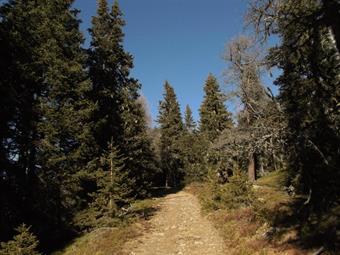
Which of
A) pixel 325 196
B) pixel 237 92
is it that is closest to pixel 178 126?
pixel 237 92

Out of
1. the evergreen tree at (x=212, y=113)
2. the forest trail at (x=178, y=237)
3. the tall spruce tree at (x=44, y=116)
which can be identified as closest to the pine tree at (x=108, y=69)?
the tall spruce tree at (x=44, y=116)

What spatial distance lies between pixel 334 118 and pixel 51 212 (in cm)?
1427

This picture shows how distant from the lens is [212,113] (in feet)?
147

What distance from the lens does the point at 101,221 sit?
60.5 ft

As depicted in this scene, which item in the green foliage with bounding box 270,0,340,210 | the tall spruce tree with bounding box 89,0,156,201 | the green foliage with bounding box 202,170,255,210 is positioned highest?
the tall spruce tree with bounding box 89,0,156,201

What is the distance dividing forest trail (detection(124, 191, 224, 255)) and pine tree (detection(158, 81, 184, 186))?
2902 cm

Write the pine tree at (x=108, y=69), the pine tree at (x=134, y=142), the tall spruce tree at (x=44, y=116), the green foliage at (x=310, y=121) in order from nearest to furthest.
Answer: the green foliage at (x=310, y=121) → the tall spruce tree at (x=44, y=116) → the pine tree at (x=108, y=69) → the pine tree at (x=134, y=142)

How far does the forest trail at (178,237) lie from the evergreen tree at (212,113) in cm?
2222

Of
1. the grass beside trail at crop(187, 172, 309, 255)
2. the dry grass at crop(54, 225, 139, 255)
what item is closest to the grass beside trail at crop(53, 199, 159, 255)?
the dry grass at crop(54, 225, 139, 255)

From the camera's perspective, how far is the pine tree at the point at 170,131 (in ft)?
171

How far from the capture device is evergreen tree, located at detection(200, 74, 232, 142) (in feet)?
144

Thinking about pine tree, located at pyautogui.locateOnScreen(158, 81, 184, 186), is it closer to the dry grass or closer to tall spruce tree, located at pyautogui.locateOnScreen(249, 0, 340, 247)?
the dry grass

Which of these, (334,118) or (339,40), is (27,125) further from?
(339,40)

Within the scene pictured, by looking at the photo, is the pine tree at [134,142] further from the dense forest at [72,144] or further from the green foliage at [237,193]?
the green foliage at [237,193]
